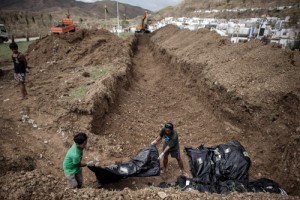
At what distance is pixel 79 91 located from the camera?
7816 millimetres

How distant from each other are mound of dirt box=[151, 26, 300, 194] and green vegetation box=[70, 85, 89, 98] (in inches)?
181

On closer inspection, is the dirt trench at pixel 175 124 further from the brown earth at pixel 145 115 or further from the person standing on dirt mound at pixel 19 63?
the person standing on dirt mound at pixel 19 63

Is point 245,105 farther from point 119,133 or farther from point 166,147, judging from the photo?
point 119,133

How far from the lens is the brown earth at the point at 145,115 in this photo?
4.64 metres

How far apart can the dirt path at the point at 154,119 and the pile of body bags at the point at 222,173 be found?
2.33ft

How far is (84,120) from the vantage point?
21.1ft

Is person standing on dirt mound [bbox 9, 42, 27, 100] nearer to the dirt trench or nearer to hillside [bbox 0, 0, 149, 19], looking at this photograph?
the dirt trench

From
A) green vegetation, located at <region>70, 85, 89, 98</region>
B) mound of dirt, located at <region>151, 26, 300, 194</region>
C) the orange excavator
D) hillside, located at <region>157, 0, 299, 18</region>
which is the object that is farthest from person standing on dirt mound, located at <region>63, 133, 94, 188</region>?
hillside, located at <region>157, 0, 299, 18</region>

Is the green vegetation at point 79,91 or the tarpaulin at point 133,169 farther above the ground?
the green vegetation at point 79,91

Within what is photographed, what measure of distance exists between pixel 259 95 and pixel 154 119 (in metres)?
3.70

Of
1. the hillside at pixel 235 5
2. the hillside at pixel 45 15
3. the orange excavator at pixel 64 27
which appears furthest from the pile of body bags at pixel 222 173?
the hillside at pixel 235 5

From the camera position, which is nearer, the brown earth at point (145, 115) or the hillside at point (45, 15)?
the brown earth at point (145, 115)

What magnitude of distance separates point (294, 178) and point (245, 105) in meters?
2.51

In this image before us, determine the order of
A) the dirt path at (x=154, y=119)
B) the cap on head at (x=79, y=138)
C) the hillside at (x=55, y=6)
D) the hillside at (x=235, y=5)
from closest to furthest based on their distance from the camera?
the cap on head at (x=79, y=138), the dirt path at (x=154, y=119), the hillside at (x=235, y=5), the hillside at (x=55, y=6)
